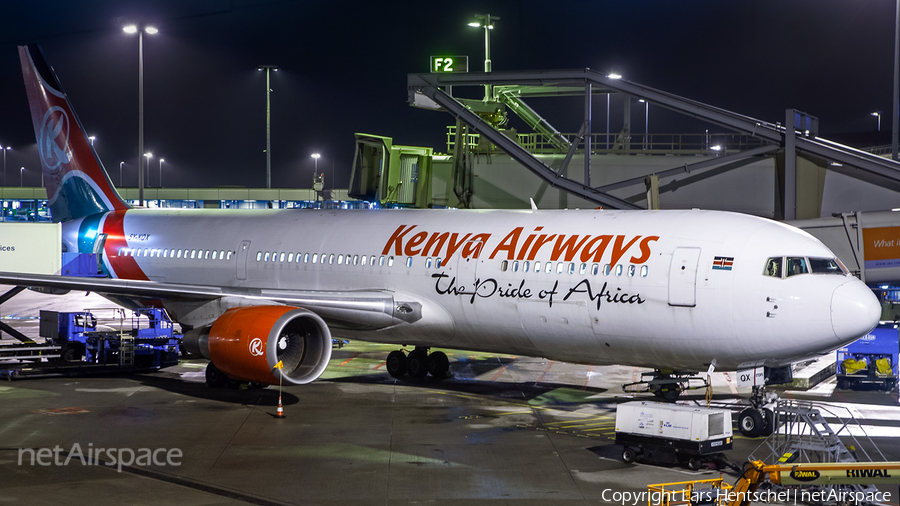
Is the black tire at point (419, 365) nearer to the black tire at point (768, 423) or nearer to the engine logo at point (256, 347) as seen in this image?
the engine logo at point (256, 347)

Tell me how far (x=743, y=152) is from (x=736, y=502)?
1956 centimetres

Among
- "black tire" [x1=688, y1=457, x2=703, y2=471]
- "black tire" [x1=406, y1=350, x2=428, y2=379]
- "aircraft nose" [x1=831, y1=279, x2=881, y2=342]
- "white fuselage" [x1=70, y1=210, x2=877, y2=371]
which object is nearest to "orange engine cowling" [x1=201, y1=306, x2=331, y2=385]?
"white fuselage" [x1=70, y1=210, x2=877, y2=371]

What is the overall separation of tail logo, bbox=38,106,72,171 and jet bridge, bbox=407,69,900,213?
1198 cm

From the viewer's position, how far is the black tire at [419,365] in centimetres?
2236

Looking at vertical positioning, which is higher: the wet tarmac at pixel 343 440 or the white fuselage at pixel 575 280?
the white fuselage at pixel 575 280

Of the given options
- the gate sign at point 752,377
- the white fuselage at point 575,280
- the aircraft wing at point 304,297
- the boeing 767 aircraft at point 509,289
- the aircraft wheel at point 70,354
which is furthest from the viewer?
the aircraft wheel at point 70,354

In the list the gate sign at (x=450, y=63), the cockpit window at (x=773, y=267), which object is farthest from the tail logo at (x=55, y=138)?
the cockpit window at (x=773, y=267)

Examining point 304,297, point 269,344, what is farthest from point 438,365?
point 269,344

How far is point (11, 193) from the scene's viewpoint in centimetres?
8175

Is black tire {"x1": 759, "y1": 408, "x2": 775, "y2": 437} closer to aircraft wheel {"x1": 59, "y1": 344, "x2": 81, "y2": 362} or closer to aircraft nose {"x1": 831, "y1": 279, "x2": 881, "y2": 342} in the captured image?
aircraft nose {"x1": 831, "y1": 279, "x2": 881, "y2": 342}

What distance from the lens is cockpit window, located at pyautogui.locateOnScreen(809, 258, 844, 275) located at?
1534 cm

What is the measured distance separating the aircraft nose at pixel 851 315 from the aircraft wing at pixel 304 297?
8.61 metres

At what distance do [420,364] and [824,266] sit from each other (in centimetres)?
1041

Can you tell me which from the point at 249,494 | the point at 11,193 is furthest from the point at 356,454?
the point at 11,193
